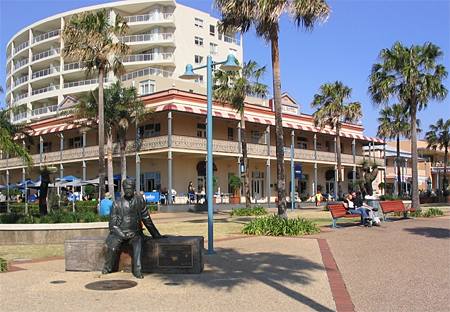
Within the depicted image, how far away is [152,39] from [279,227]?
161 ft

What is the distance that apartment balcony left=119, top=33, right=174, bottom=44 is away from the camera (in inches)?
2395

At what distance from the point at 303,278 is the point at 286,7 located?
1113 centimetres

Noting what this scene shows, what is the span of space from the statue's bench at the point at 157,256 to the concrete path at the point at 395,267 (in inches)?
99.7

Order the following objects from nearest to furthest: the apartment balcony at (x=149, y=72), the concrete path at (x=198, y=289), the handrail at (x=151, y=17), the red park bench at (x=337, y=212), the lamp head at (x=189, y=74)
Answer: the concrete path at (x=198, y=289)
the lamp head at (x=189, y=74)
the red park bench at (x=337, y=212)
the apartment balcony at (x=149, y=72)
the handrail at (x=151, y=17)

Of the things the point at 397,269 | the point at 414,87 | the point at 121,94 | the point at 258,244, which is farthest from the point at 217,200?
the point at 397,269

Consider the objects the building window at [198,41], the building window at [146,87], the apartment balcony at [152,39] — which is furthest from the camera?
the building window at [198,41]

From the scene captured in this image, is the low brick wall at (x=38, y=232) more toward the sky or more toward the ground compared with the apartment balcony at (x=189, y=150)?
more toward the ground

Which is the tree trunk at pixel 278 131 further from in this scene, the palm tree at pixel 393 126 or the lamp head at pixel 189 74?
the palm tree at pixel 393 126

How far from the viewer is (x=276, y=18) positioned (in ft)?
56.7

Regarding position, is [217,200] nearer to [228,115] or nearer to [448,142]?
[228,115]

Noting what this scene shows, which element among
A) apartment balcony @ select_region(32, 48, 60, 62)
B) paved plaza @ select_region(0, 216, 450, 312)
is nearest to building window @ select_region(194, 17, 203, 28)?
apartment balcony @ select_region(32, 48, 60, 62)

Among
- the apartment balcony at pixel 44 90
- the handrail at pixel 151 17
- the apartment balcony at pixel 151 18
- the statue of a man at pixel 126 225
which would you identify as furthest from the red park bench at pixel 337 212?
the apartment balcony at pixel 44 90

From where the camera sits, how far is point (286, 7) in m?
17.3

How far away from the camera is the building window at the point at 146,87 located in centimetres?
4653
